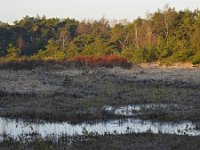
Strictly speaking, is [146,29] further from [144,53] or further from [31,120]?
[31,120]

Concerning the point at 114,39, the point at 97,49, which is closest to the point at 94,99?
the point at 97,49

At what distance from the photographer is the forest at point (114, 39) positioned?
2152 inches

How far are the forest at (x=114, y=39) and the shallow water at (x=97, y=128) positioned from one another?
34.5 metres

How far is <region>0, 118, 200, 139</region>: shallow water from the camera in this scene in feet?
45.0

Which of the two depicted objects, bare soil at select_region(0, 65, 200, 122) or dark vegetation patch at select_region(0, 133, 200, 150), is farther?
bare soil at select_region(0, 65, 200, 122)

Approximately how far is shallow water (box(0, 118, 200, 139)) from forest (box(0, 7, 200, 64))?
34.5 metres

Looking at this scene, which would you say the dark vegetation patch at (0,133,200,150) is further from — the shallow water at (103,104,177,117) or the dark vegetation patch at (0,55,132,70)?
the dark vegetation patch at (0,55,132,70)

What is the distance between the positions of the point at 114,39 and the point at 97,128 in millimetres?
57564

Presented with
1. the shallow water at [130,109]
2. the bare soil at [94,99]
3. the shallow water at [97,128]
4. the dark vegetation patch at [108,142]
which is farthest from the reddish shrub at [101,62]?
the dark vegetation patch at [108,142]

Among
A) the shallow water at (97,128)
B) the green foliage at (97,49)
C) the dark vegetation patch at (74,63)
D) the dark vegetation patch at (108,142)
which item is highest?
the green foliage at (97,49)

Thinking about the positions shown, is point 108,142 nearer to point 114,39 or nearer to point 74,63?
point 74,63

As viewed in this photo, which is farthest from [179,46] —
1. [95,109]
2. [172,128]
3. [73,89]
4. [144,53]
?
[172,128]

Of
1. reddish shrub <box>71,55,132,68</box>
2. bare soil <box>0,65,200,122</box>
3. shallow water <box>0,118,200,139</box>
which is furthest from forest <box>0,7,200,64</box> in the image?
shallow water <box>0,118,200,139</box>

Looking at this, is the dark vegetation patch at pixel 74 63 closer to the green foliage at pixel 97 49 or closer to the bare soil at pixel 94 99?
the green foliage at pixel 97 49
